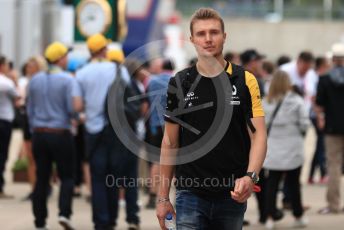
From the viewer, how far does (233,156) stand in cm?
612

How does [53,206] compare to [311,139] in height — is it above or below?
above

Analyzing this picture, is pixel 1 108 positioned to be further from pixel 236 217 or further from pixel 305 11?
pixel 305 11

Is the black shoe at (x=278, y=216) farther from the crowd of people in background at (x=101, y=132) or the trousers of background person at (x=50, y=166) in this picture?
the trousers of background person at (x=50, y=166)

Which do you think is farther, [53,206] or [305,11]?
[305,11]

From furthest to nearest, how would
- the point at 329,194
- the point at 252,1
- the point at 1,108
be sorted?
1. the point at 252,1
2. the point at 1,108
3. the point at 329,194

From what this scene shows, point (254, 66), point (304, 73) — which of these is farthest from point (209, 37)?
point (304, 73)

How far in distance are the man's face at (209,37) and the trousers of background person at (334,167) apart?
7.16m

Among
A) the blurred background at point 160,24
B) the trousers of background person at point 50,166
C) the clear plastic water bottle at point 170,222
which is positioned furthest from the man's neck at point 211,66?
the trousers of background person at point 50,166

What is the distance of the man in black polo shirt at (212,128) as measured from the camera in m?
A: 6.08

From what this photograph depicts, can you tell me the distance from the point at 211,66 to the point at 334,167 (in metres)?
7.20

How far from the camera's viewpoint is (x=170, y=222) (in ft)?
20.6

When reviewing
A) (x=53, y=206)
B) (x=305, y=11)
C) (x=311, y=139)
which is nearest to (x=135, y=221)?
(x=53, y=206)

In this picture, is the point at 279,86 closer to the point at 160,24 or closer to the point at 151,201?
the point at 151,201

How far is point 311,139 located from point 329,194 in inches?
583
